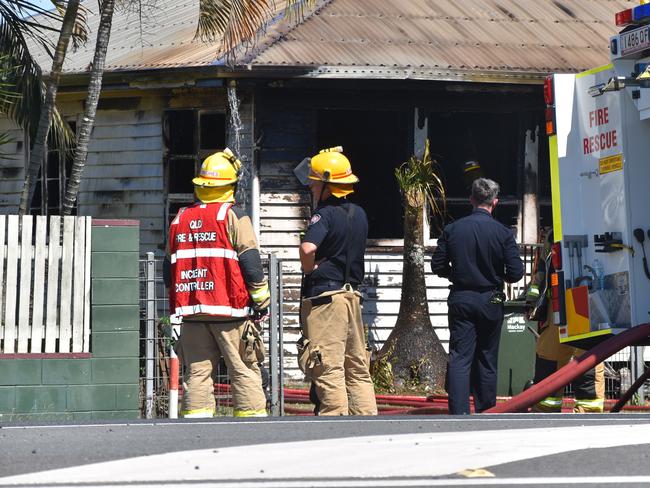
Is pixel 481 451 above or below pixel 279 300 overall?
below

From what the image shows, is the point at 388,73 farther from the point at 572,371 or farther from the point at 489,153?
the point at 572,371

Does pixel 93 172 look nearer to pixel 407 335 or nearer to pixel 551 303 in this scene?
pixel 407 335

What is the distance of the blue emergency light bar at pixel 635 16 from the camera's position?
927 cm

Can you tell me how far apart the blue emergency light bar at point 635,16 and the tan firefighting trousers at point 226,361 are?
320cm

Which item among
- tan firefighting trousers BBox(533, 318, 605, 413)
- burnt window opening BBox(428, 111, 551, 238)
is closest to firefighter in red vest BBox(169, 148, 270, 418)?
tan firefighting trousers BBox(533, 318, 605, 413)

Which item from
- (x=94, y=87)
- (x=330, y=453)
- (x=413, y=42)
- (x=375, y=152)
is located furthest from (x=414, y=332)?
(x=330, y=453)

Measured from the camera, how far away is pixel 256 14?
14531 mm

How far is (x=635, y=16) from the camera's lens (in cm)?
935

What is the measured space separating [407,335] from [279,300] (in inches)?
160

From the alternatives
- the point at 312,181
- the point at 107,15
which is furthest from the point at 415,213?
the point at 312,181

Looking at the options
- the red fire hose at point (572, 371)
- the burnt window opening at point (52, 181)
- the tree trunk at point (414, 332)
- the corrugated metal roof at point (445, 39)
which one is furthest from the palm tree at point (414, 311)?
the red fire hose at point (572, 371)

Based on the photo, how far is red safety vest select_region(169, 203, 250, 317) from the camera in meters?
8.81

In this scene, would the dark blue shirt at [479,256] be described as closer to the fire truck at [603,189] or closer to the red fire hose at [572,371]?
the fire truck at [603,189]

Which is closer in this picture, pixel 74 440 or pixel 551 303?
pixel 74 440
